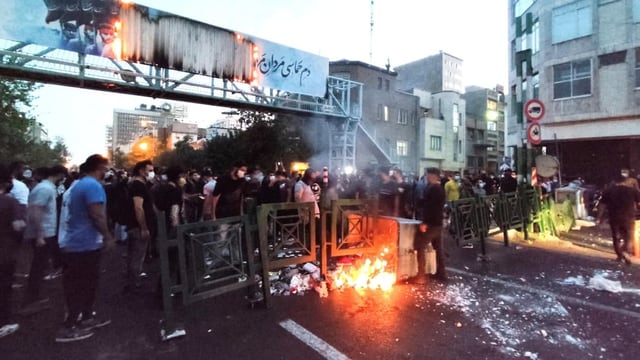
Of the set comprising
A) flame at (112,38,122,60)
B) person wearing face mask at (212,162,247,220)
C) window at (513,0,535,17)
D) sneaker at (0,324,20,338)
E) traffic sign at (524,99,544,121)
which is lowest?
sneaker at (0,324,20,338)

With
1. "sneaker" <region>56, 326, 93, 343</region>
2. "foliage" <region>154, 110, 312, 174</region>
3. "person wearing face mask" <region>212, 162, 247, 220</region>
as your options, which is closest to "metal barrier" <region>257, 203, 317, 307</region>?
"person wearing face mask" <region>212, 162, 247, 220</region>

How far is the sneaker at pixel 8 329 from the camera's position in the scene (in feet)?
13.7

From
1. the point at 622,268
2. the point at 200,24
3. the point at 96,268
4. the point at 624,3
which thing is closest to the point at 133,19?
the point at 200,24

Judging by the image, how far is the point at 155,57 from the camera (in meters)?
12.3

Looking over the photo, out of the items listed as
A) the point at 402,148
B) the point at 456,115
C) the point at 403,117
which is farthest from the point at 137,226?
the point at 456,115

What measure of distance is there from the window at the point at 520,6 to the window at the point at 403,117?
13.0 metres

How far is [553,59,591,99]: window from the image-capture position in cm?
1928

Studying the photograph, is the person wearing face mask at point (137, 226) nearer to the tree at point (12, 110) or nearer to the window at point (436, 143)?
the tree at point (12, 110)

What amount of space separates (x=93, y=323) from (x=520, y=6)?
95.1 ft

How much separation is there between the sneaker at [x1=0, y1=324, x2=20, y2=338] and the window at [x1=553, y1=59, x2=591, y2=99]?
911 inches

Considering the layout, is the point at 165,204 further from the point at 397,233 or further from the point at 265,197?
the point at 265,197

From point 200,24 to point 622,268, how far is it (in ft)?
43.8

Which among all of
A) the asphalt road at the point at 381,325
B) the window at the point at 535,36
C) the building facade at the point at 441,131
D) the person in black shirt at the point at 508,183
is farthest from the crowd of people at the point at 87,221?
the building facade at the point at 441,131

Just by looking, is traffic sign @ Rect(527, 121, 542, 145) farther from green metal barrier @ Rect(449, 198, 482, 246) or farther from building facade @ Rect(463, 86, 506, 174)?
building facade @ Rect(463, 86, 506, 174)
